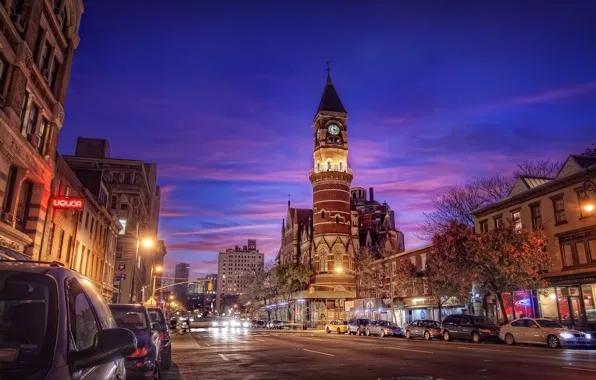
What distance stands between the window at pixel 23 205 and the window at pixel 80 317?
19.7m

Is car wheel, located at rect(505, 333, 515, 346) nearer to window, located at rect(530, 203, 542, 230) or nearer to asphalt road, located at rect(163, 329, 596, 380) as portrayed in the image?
asphalt road, located at rect(163, 329, 596, 380)

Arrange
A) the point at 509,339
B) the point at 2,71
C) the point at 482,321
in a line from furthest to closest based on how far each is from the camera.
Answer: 1. the point at 482,321
2. the point at 509,339
3. the point at 2,71

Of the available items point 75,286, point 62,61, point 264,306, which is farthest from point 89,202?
point 264,306

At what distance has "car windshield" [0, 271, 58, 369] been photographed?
9.86 ft

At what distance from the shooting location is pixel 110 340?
3.21m

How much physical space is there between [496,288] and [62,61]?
103 feet

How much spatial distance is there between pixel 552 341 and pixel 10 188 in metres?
27.5

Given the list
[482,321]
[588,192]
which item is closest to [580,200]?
[588,192]

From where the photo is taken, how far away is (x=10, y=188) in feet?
64.6

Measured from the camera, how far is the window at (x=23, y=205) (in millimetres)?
20859

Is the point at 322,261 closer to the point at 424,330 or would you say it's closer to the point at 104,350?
the point at 424,330

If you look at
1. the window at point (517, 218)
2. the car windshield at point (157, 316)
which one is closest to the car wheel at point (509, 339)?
the window at point (517, 218)

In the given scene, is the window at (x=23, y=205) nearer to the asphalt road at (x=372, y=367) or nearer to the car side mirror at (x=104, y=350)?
the asphalt road at (x=372, y=367)

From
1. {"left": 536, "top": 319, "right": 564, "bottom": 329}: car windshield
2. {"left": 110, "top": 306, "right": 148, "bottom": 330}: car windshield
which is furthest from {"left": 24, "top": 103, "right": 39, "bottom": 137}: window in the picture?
{"left": 536, "top": 319, "right": 564, "bottom": 329}: car windshield
